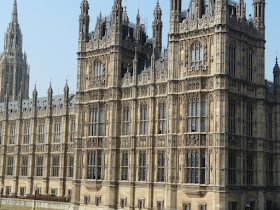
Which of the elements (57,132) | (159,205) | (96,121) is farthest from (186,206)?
(57,132)

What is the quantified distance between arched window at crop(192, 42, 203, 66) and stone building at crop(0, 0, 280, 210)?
0.39 feet

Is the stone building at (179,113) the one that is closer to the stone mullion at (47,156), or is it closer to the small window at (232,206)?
the small window at (232,206)

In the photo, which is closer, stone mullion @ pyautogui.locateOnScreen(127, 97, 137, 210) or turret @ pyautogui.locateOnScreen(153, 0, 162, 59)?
stone mullion @ pyautogui.locateOnScreen(127, 97, 137, 210)

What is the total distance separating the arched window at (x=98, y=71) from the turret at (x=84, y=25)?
3555mm

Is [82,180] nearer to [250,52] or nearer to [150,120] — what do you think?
[150,120]

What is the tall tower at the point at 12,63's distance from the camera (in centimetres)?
13525

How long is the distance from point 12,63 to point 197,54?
88342mm

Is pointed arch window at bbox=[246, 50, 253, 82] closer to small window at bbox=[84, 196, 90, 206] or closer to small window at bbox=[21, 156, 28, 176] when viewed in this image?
small window at bbox=[84, 196, 90, 206]

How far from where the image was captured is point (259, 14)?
61.6m

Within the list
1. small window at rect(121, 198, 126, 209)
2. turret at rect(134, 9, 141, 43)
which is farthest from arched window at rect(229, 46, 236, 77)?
small window at rect(121, 198, 126, 209)

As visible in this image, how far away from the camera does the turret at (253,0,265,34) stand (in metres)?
61.5

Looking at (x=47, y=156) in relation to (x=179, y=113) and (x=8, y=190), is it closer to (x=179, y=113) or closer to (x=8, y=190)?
(x=8, y=190)

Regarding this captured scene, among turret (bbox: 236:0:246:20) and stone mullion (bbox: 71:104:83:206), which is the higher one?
turret (bbox: 236:0:246:20)

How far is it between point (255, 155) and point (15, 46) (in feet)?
302
